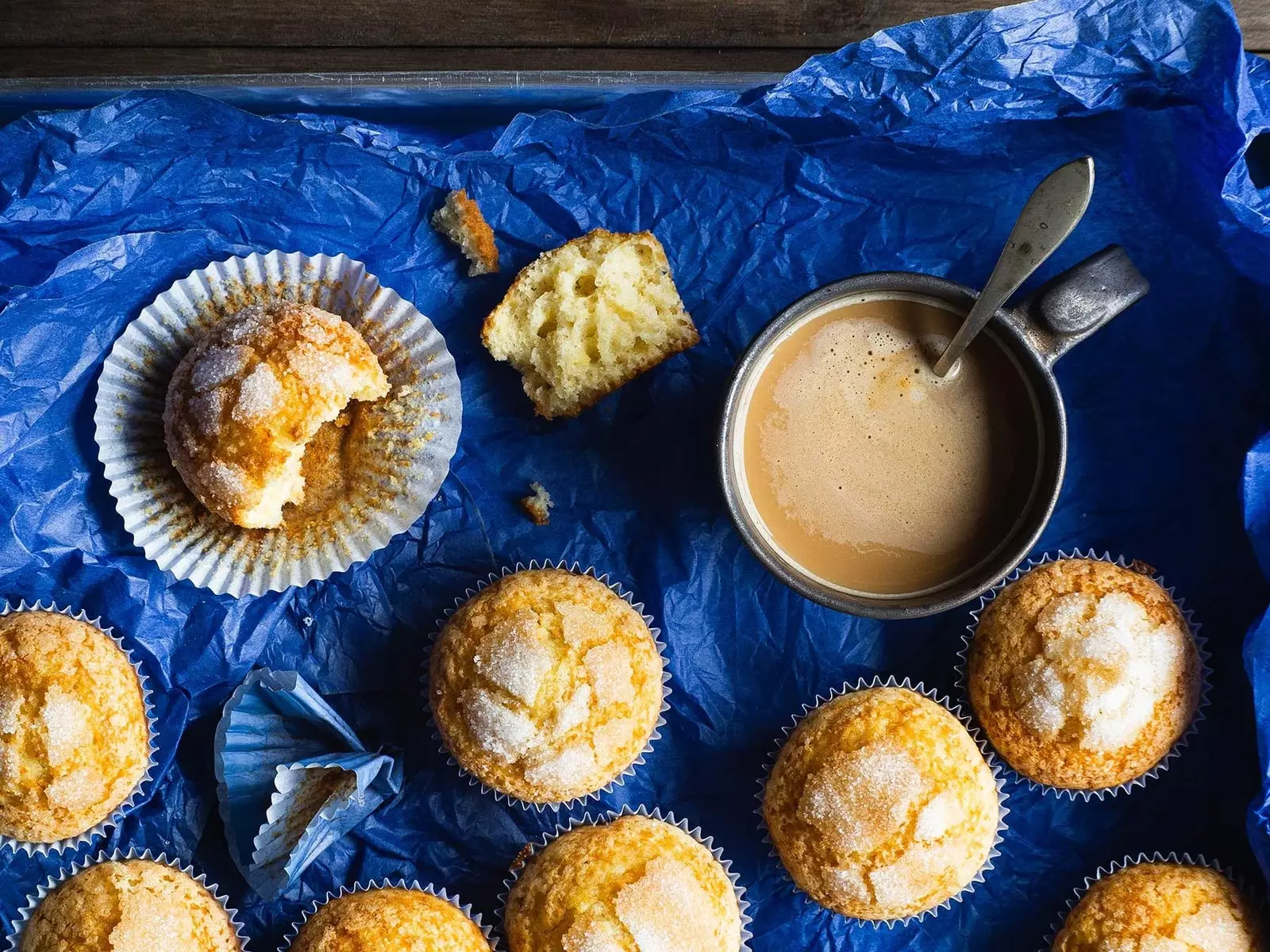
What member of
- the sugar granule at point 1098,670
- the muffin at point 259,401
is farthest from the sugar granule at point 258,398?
the sugar granule at point 1098,670

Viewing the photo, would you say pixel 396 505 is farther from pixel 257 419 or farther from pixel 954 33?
pixel 954 33

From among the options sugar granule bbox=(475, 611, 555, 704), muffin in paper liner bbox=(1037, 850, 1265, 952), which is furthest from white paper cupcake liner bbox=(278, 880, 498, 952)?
muffin in paper liner bbox=(1037, 850, 1265, 952)

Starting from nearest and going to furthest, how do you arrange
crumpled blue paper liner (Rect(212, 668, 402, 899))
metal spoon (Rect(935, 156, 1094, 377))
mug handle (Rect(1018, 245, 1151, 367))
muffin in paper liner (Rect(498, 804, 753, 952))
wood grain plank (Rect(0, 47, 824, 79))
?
metal spoon (Rect(935, 156, 1094, 377)) → mug handle (Rect(1018, 245, 1151, 367)) → crumpled blue paper liner (Rect(212, 668, 402, 899)) → muffin in paper liner (Rect(498, 804, 753, 952)) → wood grain plank (Rect(0, 47, 824, 79))

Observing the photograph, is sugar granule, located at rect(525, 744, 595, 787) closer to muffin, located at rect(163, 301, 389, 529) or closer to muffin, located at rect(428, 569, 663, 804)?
muffin, located at rect(428, 569, 663, 804)

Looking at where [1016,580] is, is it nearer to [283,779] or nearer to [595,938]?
[595,938]

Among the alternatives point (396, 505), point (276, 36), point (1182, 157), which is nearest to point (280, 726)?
point (396, 505)

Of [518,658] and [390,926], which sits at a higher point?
[518,658]

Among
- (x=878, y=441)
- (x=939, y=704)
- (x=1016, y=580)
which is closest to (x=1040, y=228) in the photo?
(x=878, y=441)
